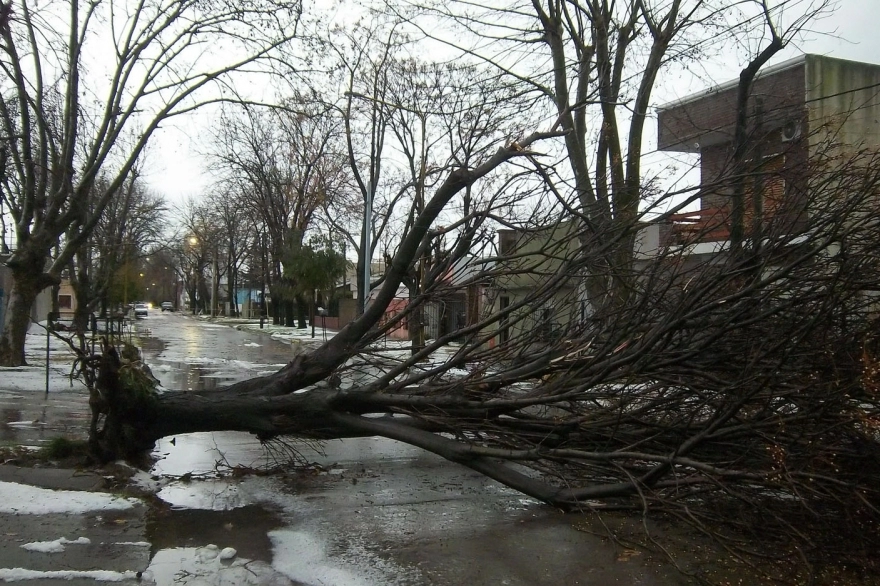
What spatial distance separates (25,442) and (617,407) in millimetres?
6157

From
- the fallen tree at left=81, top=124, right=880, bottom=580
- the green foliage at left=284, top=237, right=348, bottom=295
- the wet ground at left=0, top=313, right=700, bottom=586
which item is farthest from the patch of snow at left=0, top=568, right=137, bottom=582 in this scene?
the green foliage at left=284, top=237, right=348, bottom=295

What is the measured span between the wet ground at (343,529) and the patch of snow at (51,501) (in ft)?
0.65

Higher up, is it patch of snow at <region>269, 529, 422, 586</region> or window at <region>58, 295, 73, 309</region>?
window at <region>58, 295, 73, 309</region>

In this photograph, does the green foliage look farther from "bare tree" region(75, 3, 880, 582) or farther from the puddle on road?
the puddle on road

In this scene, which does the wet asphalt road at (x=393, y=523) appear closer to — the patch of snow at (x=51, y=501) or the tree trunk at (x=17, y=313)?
the patch of snow at (x=51, y=501)

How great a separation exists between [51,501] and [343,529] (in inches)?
89.1

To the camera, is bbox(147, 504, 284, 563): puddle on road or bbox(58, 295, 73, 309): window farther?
bbox(58, 295, 73, 309): window

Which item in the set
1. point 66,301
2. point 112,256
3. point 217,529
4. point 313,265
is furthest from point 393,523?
point 66,301

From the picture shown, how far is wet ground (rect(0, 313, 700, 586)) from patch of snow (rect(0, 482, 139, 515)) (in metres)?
0.20

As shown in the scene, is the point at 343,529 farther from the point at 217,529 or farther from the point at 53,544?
the point at 53,544

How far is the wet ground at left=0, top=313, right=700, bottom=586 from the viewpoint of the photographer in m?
4.78

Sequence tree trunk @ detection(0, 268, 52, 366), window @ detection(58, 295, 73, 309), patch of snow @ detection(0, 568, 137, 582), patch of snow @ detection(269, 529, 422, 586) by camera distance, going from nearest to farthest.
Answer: patch of snow @ detection(0, 568, 137, 582)
patch of snow @ detection(269, 529, 422, 586)
tree trunk @ detection(0, 268, 52, 366)
window @ detection(58, 295, 73, 309)

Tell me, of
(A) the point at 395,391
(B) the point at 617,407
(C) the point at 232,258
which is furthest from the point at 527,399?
(C) the point at 232,258

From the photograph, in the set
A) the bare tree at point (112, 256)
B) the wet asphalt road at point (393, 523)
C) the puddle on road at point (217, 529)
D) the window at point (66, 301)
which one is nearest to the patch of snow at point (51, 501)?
the puddle on road at point (217, 529)
